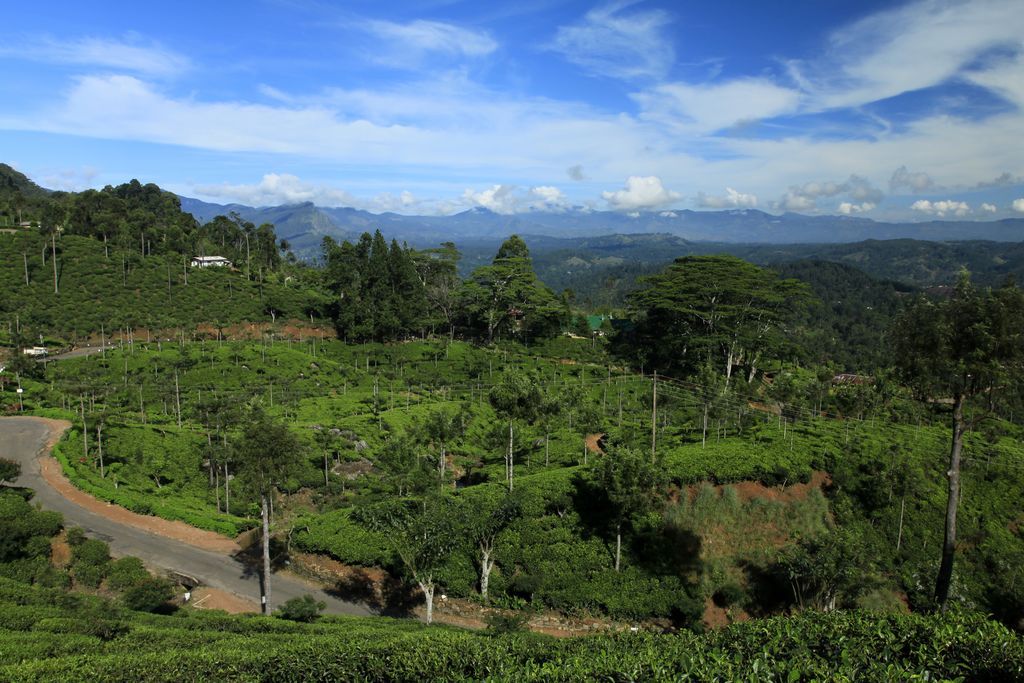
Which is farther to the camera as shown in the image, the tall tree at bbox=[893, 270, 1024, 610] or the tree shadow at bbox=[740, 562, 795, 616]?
the tree shadow at bbox=[740, 562, 795, 616]

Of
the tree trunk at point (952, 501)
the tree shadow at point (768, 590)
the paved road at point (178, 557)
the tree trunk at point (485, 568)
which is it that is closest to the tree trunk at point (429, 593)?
the tree trunk at point (485, 568)

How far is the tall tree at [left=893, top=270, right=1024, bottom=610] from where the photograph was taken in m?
10.6

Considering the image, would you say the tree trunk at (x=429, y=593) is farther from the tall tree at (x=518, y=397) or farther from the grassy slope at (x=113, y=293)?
the grassy slope at (x=113, y=293)

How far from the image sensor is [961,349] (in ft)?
36.1

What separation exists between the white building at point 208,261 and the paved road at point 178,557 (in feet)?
168

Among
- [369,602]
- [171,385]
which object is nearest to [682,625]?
[369,602]

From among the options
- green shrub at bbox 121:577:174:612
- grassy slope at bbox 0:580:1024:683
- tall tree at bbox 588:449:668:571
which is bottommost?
green shrub at bbox 121:577:174:612

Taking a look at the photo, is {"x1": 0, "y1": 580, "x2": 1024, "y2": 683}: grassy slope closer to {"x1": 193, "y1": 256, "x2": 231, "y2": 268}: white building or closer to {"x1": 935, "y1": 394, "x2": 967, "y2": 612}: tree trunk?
{"x1": 935, "y1": 394, "x2": 967, "y2": 612}: tree trunk

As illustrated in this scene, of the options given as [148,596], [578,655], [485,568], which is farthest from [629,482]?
[148,596]

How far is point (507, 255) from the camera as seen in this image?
209 feet

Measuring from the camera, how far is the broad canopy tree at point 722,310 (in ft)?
155

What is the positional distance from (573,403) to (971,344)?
72.4ft

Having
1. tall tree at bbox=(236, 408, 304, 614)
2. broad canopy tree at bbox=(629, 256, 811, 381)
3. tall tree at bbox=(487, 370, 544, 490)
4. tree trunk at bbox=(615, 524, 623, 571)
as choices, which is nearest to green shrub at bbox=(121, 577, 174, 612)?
tall tree at bbox=(236, 408, 304, 614)

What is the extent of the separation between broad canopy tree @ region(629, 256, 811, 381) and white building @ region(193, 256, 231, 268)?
2115 inches
